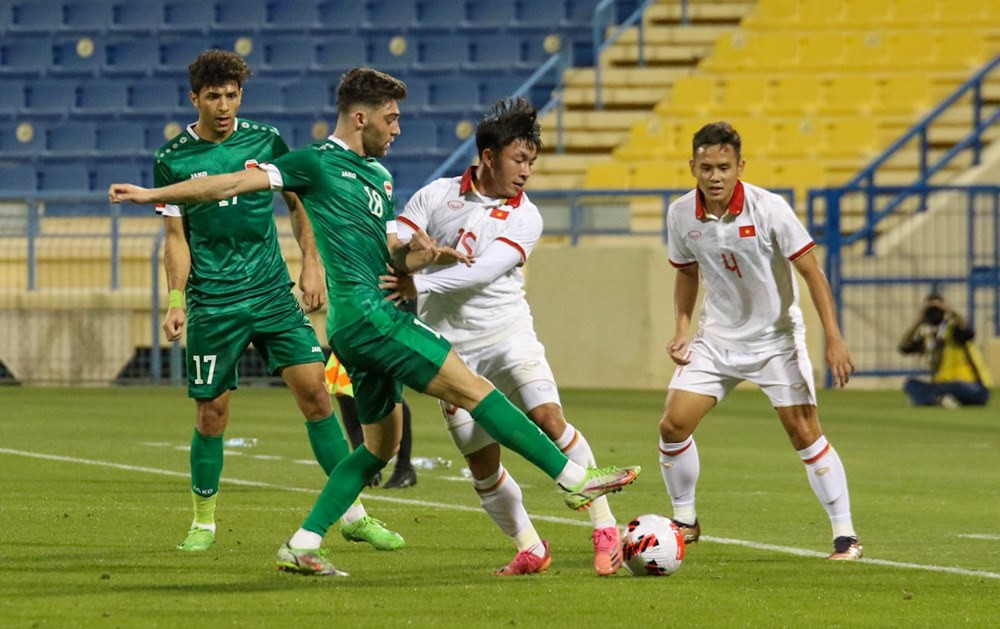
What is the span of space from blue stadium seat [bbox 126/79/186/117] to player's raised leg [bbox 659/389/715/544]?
18.3m

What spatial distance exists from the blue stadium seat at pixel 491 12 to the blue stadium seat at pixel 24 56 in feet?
18.3

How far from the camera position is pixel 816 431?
8008 millimetres

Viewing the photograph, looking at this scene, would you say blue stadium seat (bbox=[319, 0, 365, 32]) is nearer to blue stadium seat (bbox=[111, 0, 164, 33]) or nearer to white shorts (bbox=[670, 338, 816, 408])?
blue stadium seat (bbox=[111, 0, 164, 33])

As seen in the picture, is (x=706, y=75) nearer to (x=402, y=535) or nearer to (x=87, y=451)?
(x=87, y=451)

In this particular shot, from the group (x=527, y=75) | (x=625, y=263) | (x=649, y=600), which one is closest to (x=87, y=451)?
(x=649, y=600)

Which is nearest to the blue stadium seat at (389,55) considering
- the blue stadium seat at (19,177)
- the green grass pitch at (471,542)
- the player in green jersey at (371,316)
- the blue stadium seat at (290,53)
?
the blue stadium seat at (290,53)

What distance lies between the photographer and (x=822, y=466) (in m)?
7.94

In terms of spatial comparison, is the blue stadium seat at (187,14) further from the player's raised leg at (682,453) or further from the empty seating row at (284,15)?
the player's raised leg at (682,453)

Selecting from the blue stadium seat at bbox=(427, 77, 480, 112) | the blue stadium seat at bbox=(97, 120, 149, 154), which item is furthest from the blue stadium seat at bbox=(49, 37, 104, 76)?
the blue stadium seat at bbox=(427, 77, 480, 112)

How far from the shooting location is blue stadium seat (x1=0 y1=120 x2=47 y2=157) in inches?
1000

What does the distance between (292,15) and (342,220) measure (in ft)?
65.6

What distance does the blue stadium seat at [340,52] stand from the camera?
25.6 m

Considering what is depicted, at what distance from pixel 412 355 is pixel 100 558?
1.66 metres

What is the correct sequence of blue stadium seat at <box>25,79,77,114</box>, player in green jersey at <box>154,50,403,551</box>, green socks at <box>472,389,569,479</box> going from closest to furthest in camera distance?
green socks at <box>472,389,569,479</box>
player in green jersey at <box>154,50,403,551</box>
blue stadium seat at <box>25,79,77,114</box>
